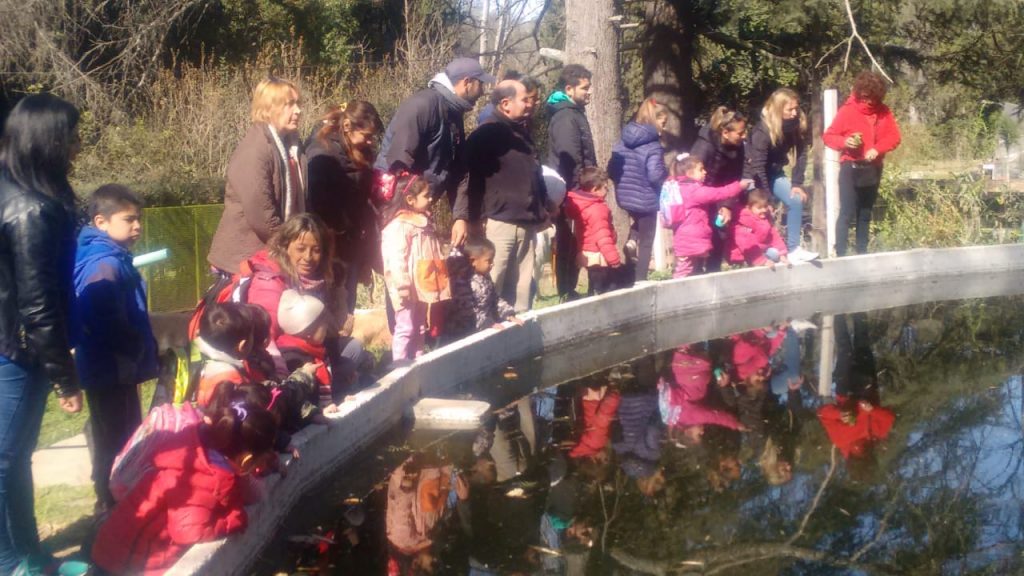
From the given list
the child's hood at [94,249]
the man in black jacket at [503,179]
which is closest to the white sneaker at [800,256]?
the man in black jacket at [503,179]

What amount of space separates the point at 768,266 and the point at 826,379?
3461 millimetres

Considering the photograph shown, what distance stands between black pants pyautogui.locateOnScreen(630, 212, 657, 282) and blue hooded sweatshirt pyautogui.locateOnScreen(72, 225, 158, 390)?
6.14 m

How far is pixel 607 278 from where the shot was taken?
35.6 ft

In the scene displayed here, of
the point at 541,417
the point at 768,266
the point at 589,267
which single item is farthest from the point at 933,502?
the point at 768,266

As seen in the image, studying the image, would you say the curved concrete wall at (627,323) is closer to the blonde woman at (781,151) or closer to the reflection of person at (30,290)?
the blonde woman at (781,151)

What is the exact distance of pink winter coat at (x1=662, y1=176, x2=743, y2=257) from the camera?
11062 millimetres

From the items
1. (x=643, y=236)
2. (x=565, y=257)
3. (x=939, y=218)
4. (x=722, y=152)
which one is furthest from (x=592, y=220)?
(x=939, y=218)

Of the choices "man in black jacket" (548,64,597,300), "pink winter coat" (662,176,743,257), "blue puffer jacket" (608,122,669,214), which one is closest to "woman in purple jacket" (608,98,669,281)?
"blue puffer jacket" (608,122,669,214)

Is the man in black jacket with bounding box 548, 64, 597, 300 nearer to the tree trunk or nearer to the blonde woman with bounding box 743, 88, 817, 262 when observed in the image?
the blonde woman with bounding box 743, 88, 817, 262

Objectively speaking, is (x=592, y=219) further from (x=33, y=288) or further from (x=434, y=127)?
(x=33, y=288)

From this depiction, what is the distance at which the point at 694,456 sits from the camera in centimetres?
675

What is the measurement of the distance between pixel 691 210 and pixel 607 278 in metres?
1.08

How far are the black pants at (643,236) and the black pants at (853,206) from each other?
9.90ft

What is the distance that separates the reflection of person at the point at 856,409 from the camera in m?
6.98
